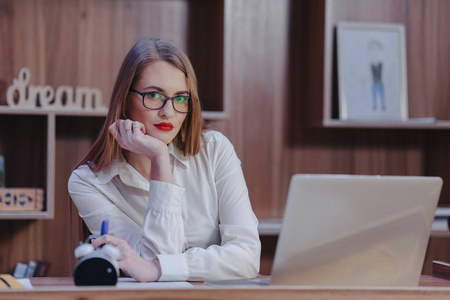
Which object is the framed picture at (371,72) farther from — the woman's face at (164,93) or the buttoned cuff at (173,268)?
the buttoned cuff at (173,268)

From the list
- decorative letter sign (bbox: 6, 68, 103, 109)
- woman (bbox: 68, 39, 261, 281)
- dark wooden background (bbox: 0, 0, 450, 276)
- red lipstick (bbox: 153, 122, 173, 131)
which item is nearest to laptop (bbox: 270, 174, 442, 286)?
woman (bbox: 68, 39, 261, 281)

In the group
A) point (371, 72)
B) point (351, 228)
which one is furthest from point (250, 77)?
point (351, 228)

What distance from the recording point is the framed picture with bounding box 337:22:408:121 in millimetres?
2861

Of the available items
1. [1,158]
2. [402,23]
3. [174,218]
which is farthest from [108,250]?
[402,23]

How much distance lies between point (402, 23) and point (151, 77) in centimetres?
177

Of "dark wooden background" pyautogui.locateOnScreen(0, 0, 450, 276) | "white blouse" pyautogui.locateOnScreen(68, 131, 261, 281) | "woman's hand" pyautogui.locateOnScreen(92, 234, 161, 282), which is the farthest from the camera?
"dark wooden background" pyautogui.locateOnScreen(0, 0, 450, 276)

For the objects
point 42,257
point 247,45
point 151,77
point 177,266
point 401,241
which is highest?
point 247,45

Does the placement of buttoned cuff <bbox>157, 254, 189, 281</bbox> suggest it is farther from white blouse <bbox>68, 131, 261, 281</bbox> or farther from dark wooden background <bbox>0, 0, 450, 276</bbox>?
dark wooden background <bbox>0, 0, 450, 276</bbox>

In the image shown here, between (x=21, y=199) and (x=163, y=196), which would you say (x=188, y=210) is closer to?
(x=163, y=196)

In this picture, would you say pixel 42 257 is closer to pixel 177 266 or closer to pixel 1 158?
pixel 1 158

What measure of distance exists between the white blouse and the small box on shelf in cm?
Result: 87

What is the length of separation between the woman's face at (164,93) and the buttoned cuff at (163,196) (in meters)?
0.22

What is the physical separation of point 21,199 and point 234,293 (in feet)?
5.79

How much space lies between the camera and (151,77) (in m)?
1.72
